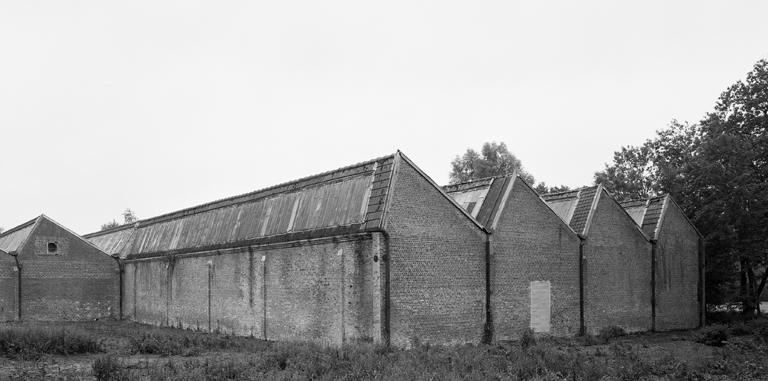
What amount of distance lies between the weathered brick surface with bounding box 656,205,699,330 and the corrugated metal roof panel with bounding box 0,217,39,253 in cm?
3523

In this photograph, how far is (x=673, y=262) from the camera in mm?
34438

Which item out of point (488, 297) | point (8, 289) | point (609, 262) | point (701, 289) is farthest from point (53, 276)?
point (701, 289)

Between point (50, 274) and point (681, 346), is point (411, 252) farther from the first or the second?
point (50, 274)

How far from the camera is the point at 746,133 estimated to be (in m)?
37.6

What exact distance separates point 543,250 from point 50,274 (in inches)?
1171

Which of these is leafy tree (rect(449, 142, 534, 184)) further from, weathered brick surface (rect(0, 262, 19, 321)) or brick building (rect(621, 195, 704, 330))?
weathered brick surface (rect(0, 262, 19, 321))

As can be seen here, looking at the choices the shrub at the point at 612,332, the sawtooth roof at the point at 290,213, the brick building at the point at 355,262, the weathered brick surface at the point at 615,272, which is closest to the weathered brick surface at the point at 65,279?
the sawtooth roof at the point at 290,213

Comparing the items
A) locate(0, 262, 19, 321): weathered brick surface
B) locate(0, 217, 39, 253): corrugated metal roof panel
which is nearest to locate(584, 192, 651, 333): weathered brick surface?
locate(0, 262, 19, 321): weathered brick surface

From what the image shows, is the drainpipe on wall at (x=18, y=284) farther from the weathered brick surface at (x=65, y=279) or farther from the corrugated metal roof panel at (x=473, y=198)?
the corrugated metal roof panel at (x=473, y=198)

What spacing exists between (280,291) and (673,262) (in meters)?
19.4

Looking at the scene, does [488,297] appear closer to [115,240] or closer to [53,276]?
[53,276]

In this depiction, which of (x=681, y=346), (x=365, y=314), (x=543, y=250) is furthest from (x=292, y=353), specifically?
(x=681, y=346)

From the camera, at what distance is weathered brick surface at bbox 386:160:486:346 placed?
23047 millimetres

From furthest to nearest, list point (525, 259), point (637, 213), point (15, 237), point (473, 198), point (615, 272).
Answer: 1. point (15, 237)
2. point (637, 213)
3. point (615, 272)
4. point (473, 198)
5. point (525, 259)
